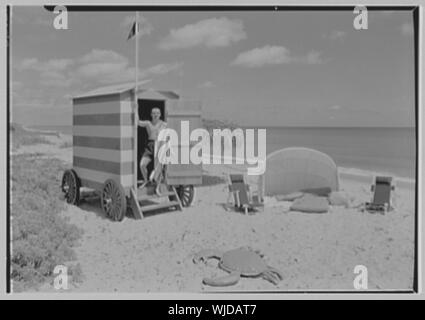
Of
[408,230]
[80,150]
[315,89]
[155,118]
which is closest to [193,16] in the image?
[155,118]

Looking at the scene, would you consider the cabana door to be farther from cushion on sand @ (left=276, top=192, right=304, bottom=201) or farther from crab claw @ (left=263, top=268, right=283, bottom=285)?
crab claw @ (left=263, top=268, right=283, bottom=285)

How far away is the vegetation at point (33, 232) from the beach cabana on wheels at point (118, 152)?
370 mm

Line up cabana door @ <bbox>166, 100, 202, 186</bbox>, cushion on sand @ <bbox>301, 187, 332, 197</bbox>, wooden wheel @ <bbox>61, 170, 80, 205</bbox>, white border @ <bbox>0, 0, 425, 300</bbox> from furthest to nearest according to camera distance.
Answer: cushion on sand @ <bbox>301, 187, 332, 197</bbox> → wooden wheel @ <bbox>61, 170, 80, 205</bbox> → cabana door @ <bbox>166, 100, 202, 186</bbox> → white border @ <bbox>0, 0, 425, 300</bbox>

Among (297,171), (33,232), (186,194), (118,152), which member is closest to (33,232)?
(33,232)

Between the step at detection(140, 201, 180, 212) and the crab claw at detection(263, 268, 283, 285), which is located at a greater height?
the step at detection(140, 201, 180, 212)

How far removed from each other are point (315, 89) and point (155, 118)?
167 cm

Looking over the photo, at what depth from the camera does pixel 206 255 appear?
12.2ft

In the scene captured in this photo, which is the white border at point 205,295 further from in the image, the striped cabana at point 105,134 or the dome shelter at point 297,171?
the dome shelter at point 297,171

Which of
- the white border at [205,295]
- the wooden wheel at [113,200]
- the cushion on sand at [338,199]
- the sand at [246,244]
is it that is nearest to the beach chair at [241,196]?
the sand at [246,244]

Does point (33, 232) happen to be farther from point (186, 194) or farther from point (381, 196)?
point (381, 196)

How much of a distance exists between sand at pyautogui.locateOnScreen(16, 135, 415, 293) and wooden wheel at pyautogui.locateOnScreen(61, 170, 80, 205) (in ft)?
0.38

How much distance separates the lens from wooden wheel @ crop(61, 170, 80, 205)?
4.15m

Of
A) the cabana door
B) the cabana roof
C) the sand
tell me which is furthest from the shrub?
the cabana door

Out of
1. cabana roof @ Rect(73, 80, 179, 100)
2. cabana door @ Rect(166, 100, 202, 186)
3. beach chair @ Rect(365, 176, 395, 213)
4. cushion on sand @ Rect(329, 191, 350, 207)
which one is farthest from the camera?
cushion on sand @ Rect(329, 191, 350, 207)
